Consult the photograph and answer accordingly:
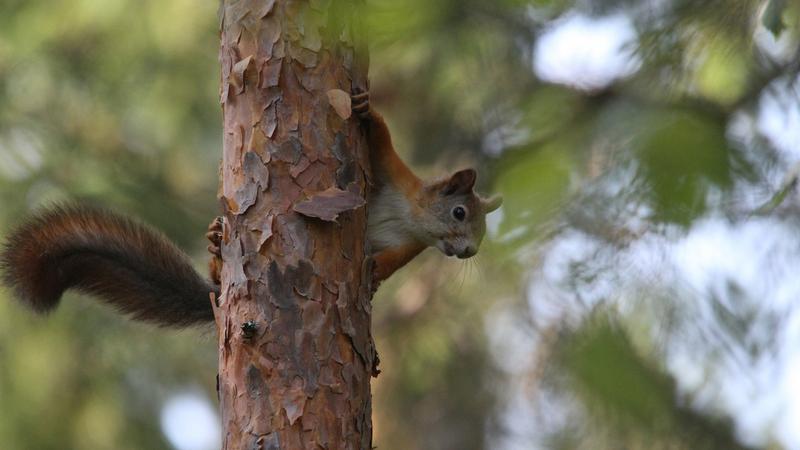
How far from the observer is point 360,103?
6.36ft

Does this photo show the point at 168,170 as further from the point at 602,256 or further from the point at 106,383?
the point at 602,256

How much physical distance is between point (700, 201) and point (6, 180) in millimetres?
3163

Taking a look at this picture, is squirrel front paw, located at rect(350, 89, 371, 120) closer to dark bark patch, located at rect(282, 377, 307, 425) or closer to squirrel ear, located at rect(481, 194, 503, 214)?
squirrel ear, located at rect(481, 194, 503, 214)

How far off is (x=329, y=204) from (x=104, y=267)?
75 cm

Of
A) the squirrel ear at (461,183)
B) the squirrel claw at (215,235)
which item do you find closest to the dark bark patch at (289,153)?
the squirrel claw at (215,235)

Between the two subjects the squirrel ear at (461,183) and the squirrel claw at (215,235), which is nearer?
the squirrel claw at (215,235)

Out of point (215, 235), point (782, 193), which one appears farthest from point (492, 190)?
point (215, 235)

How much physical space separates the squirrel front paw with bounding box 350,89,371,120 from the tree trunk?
4 centimetres

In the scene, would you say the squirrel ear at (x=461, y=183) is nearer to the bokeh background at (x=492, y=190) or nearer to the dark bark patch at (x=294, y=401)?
the bokeh background at (x=492, y=190)

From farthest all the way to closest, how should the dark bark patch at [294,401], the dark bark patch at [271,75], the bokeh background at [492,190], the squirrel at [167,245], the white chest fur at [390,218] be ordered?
1. the white chest fur at [390,218]
2. the squirrel at [167,245]
3. the dark bark patch at [271,75]
4. the dark bark patch at [294,401]
5. the bokeh background at [492,190]

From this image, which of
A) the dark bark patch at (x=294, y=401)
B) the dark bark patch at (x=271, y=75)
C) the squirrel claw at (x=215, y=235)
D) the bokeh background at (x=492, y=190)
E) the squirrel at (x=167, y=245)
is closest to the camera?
the bokeh background at (x=492, y=190)

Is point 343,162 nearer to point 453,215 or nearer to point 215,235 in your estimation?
point 215,235

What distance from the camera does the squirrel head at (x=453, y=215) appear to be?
261cm

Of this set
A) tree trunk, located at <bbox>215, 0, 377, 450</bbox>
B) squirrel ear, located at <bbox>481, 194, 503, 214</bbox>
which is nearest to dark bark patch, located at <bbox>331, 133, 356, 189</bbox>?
tree trunk, located at <bbox>215, 0, 377, 450</bbox>
